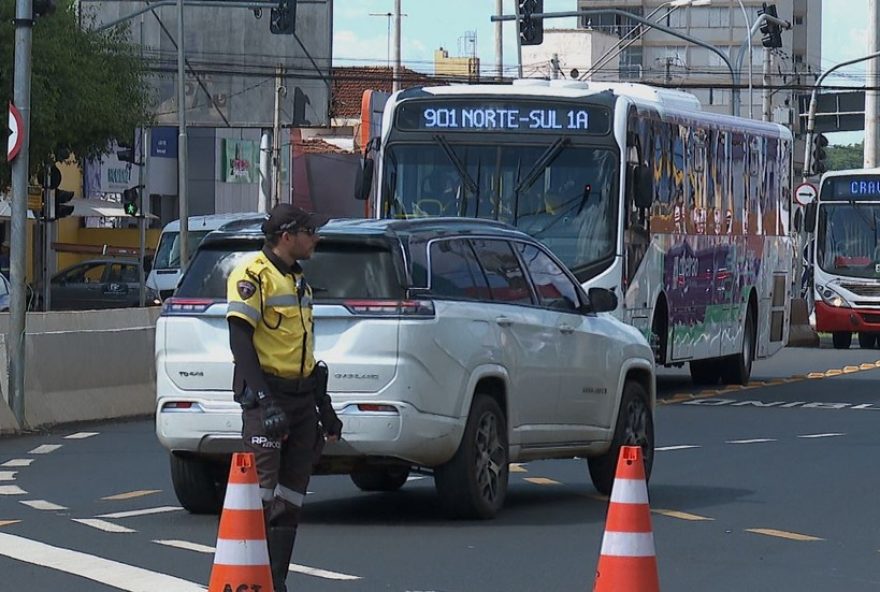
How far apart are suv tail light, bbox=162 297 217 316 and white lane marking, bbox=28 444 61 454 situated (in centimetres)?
526

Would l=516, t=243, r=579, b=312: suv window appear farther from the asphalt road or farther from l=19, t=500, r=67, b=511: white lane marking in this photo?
l=19, t=500, r=67, b=511: white lane marking

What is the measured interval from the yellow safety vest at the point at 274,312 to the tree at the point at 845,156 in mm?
157099

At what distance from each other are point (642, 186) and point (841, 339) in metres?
17.4

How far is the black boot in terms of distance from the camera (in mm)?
8359

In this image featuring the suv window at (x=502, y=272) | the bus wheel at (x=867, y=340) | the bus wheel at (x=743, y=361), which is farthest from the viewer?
the bus wheel at (x=867, y=340)

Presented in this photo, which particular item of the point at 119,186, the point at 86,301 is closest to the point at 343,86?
the point at 119,186

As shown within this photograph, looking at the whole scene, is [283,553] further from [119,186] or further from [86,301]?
[119,186]

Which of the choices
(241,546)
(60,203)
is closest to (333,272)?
(241,546)

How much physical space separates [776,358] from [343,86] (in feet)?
178

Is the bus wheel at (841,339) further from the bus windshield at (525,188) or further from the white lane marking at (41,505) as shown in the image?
the white lane marking at (41,505)

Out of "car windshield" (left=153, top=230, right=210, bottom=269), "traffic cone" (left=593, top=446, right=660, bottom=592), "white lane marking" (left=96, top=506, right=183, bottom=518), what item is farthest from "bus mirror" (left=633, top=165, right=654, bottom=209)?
"car windshield" (left=153, top=230, right=210, bottom=269)

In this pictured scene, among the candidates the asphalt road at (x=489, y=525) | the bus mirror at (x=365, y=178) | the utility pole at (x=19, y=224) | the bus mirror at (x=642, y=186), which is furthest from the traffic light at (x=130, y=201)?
the asphalt road at (x=489, y=525)

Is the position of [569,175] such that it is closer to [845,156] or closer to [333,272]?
[333,272]

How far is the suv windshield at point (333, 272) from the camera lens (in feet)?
36.9
